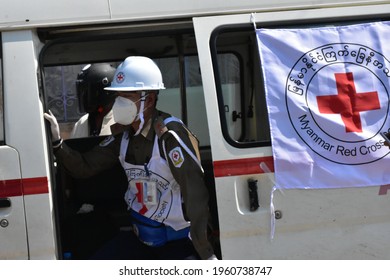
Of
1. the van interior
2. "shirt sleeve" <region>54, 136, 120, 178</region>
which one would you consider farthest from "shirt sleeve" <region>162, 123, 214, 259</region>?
"shirt sleeve" <region>54, 136, 120, 178</region>

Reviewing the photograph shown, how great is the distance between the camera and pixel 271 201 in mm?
3264

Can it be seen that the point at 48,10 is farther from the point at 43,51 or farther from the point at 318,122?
the point at 318,122

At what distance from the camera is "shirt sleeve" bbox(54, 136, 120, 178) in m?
3.50

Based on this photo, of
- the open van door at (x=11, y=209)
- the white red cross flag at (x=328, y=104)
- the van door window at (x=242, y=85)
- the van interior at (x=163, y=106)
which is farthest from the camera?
the van door window at (x=242, y=85)

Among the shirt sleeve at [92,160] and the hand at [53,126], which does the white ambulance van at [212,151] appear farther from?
the shirt sleeve at [92,160]

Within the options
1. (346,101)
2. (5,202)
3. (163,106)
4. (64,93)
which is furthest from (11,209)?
(64,93)

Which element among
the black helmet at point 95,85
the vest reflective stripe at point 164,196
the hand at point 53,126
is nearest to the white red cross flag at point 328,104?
the vest reflective stripe at point 164,196

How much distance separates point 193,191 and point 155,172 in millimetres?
262

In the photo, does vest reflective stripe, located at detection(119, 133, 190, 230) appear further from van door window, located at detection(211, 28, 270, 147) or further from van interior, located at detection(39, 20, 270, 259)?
van door window, located at detection(211, 28, 270, 147)

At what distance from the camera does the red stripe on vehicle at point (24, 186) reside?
3.16 meters

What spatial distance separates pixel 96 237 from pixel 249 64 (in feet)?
5.56

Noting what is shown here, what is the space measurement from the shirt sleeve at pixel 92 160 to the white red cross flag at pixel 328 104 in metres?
1.04

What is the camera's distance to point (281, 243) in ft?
10.9

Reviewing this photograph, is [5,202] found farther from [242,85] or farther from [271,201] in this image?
[242,85]
